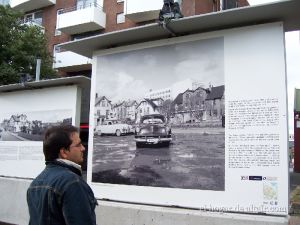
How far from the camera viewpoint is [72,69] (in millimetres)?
29875

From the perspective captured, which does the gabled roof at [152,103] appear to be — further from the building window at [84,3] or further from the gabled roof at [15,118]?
the building window at [84,3]

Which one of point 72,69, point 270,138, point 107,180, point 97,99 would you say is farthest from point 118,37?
point 72,69

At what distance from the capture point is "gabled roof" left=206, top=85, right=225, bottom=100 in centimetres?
545

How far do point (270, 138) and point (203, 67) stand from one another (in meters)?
1.34

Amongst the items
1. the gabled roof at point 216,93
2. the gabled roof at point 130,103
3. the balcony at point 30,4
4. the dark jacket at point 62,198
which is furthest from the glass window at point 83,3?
the dark jacket at point 62,198

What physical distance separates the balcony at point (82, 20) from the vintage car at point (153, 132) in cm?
2318

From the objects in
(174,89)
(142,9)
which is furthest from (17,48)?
(174,89)

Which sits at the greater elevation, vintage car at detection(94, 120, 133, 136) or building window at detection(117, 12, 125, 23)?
building window at detection(117, 12, 125, 23)

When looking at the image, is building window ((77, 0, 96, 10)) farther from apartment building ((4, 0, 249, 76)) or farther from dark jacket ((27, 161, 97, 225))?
dark jacket ((27, 161, 97, 225))

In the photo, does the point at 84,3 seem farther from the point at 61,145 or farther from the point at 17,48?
the point at 61,145

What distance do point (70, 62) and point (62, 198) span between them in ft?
89.3

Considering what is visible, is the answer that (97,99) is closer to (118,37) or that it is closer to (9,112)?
(118,37)

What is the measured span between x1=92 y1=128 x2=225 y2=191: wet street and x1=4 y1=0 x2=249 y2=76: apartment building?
63.7 ft

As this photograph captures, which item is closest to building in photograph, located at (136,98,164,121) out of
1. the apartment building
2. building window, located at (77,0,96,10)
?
the apartment building
